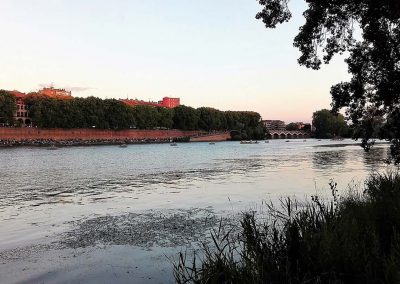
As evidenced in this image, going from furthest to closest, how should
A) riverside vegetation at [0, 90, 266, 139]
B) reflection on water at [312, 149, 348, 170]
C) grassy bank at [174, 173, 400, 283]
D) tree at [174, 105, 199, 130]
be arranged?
tree at [174, 105, 199, 130], riverside vegetation at [0, 90, 266, 139], reflection on water at [312, 149, 348, 170], grassy bank at [174, 173, 400, 283]

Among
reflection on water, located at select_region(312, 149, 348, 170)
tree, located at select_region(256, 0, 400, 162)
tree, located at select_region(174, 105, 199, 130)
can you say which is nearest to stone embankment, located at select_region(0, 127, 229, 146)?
tree, located at select_region(174, 105, 199, 130)

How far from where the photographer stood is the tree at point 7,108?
4933 inches

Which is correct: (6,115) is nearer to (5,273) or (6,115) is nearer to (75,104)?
(75,104)

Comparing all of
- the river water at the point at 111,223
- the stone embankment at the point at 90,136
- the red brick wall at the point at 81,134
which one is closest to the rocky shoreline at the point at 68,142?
the stone embankment at the point at 90,136

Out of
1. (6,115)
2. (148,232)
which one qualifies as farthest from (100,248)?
(6,115)

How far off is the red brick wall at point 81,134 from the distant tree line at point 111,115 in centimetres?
212

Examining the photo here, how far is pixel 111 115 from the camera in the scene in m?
154

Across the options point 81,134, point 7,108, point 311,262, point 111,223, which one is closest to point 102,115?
point 81,134

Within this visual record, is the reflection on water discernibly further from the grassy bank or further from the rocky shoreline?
the rocky shoreline

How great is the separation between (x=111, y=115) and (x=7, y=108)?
38100 mm

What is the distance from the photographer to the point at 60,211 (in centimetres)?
2078

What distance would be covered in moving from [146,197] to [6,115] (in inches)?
4624

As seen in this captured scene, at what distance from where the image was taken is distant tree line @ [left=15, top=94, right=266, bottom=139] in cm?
13700

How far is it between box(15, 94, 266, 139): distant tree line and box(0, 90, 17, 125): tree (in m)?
7.29
